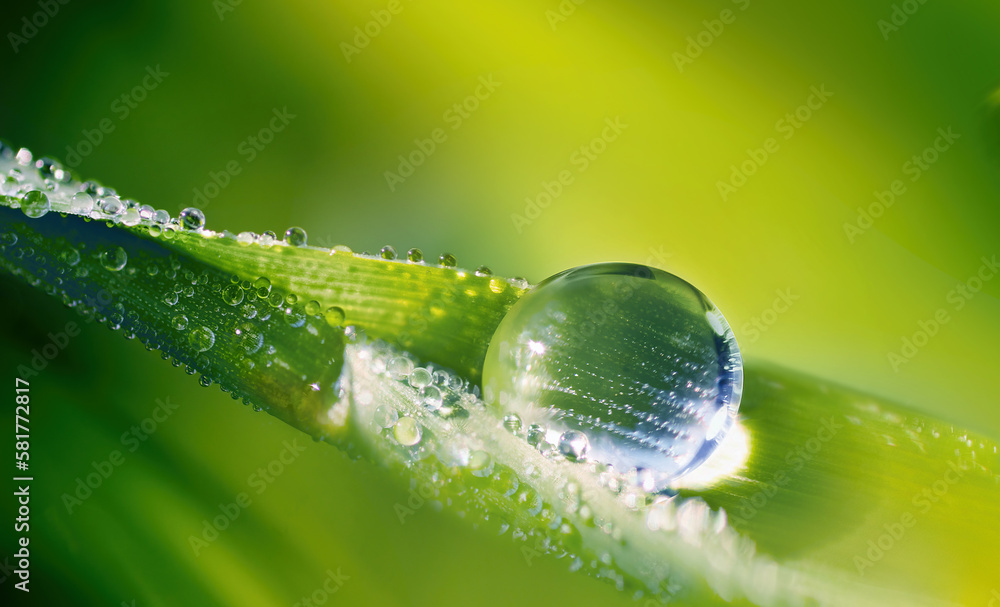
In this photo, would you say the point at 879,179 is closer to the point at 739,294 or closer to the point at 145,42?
the point at 739,294

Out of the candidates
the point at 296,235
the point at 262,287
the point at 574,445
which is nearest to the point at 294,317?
the point at 262,287

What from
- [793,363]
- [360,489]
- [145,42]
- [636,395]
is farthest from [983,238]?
[145,42]

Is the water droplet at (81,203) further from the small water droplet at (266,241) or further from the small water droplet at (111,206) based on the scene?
the small water droplet at (266,241)
